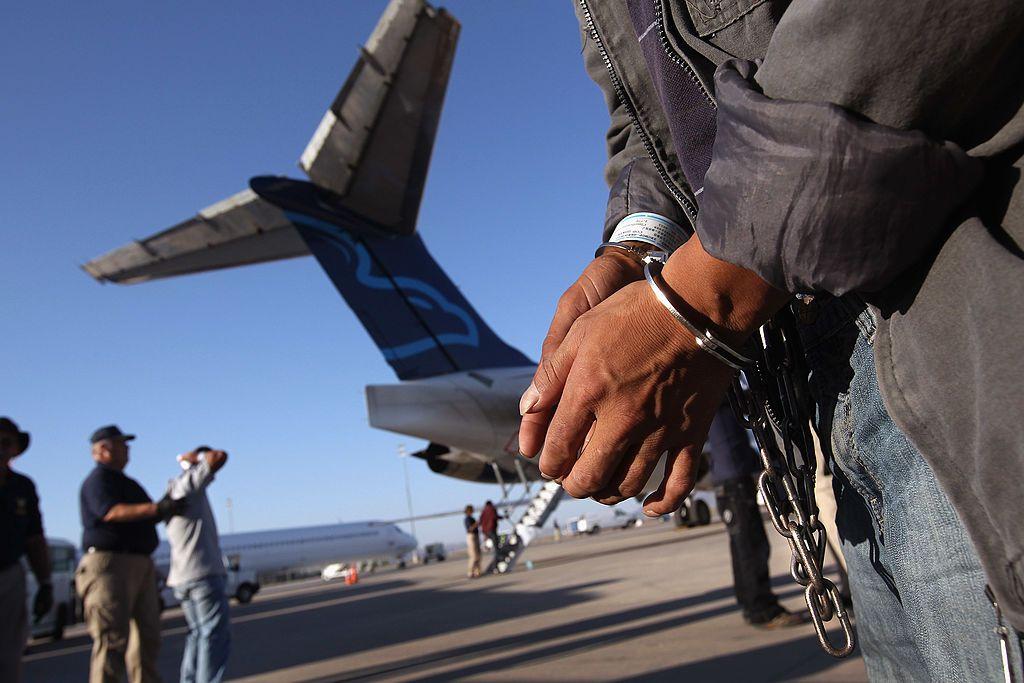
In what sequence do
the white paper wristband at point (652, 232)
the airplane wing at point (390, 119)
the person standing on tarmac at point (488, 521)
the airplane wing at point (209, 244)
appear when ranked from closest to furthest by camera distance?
1. the white paper wristband at point (652, 232)
2. the airplane wing at point (390, 119)
3. the airplane wing at point (209, 244)
4. the person standing on tarmac at point (488, 521)

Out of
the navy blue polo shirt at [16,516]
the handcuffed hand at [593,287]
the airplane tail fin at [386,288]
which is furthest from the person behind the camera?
the airplane tail fin at [386,288]

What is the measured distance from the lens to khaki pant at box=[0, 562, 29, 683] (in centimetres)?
343

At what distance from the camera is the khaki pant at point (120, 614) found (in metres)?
3.70

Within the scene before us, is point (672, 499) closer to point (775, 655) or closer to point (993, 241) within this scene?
point (993, 241)

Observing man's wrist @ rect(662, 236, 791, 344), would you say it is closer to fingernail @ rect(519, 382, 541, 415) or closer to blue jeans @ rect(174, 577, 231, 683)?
fingernail @ rect(519, 382, 541, 415)

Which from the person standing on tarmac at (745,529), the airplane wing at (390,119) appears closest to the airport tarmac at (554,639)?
the person standing on tarmac at (745,529)

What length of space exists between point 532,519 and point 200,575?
7728 mm

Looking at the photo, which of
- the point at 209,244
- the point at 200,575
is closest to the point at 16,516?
the point at 200,575

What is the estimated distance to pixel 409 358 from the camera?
893cm

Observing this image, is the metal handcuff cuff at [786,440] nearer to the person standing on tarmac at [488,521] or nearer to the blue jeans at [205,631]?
the blue jeans at [205,631]

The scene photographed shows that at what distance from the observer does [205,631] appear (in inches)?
149

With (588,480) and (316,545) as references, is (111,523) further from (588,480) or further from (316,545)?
(316,545)

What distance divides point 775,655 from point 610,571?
6501mm

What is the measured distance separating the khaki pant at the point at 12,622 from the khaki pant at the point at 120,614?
0.27 meters
